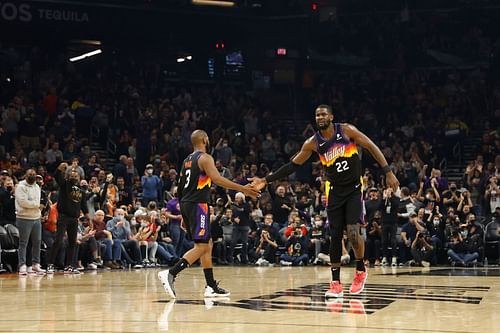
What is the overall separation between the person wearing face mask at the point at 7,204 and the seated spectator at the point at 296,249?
6.63 meters

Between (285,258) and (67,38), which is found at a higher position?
(67,38)

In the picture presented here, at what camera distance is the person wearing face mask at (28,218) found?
15.9 m

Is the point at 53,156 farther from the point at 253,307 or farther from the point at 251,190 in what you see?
the point at 253,307

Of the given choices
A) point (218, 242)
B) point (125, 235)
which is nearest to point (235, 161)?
point (218, 242)

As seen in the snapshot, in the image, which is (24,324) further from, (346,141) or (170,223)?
(170,223)

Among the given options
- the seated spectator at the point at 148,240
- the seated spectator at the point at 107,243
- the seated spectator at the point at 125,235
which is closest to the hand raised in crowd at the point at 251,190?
the seated spectator at the point at 107,243

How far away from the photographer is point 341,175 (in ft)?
33.7

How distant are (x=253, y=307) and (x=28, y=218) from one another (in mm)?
7960

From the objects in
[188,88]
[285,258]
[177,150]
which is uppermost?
[188,88]

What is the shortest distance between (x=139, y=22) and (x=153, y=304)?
22.8 meters

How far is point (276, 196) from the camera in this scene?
22531 mm

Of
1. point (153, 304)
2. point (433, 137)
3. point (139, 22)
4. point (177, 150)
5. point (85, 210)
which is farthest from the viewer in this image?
point (139, 22)

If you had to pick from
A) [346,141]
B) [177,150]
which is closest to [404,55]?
[177,150]

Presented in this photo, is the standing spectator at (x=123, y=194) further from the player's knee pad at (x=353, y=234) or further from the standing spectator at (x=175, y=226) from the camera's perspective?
the player's knee pad at (x=353, y=234)
